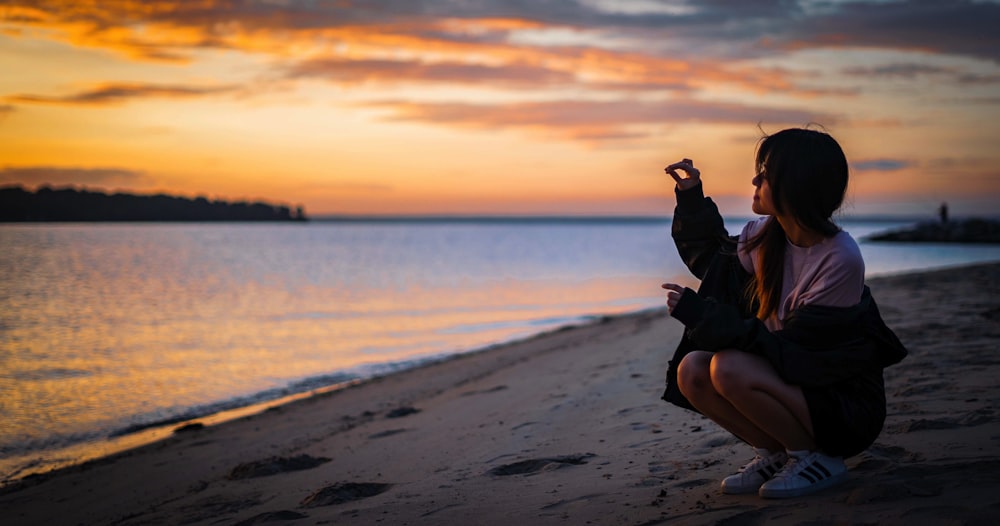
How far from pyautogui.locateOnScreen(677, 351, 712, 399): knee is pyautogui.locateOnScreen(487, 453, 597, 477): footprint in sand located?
1.56 m

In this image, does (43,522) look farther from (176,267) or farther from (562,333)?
(176,267)

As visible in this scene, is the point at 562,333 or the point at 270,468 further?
the point at 562,333

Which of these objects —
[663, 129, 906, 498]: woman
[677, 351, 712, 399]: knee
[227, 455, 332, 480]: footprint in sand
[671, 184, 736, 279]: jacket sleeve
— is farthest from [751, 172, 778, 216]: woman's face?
[227, 455, 332, 480]: footprint in sand

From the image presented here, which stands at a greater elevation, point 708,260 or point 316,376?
point 708,260

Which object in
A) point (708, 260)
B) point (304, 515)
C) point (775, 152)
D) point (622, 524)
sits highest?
point (775, 152)

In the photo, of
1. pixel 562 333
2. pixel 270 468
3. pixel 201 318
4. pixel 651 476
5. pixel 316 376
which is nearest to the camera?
pixel 651 476

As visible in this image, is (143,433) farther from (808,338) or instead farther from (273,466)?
(808,338)

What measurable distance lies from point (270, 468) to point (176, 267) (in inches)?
1674

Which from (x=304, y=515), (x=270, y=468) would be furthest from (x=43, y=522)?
(x=304, y=515)

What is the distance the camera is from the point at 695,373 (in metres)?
3.49

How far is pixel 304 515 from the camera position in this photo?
4617 millimetres

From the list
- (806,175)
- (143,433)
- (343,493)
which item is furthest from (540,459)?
(143,433)

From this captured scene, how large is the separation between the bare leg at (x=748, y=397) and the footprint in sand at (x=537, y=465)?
1.52 metres

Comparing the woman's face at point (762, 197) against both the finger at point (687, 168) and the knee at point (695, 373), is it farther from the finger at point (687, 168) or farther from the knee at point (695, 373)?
the knee at point (695, 373)
